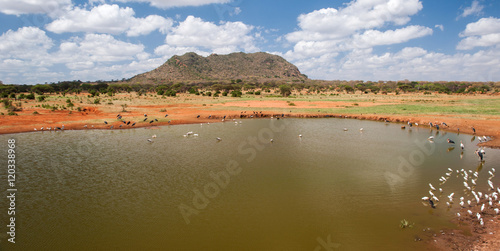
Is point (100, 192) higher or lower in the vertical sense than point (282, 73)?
lower

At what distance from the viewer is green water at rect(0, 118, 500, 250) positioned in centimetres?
842

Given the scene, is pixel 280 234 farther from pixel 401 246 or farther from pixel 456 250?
pixel 456 250

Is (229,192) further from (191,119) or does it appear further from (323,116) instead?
(323,116)

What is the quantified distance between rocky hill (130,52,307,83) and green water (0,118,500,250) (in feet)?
352

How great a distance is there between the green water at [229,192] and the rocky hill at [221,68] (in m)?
107

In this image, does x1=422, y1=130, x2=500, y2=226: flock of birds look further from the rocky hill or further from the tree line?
the rocky hill

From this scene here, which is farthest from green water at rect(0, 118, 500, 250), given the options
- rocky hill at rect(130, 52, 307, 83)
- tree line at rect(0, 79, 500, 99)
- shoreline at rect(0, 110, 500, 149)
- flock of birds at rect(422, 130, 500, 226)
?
rocky hill at rect(130, 52, 307, 83)

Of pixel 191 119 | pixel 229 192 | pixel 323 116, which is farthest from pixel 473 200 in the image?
pixel 191 119

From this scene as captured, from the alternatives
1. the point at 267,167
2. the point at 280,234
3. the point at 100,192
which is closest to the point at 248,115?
the point at 267,167

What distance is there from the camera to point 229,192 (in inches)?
452

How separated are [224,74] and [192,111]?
10147 centimetres

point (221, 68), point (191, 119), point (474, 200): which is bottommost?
point (474, 200)

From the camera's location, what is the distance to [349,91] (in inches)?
3130

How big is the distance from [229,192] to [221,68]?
134 m
